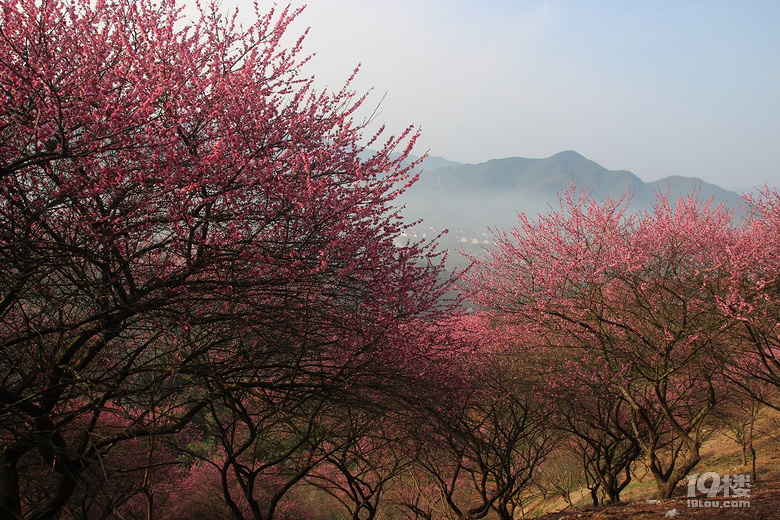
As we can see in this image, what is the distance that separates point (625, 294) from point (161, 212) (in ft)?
31.3

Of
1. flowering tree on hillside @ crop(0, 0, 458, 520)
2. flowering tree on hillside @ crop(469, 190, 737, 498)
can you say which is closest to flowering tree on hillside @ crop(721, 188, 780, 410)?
flowering tree on hillside @ crop(469, 190, 737, 498)

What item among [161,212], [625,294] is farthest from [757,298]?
[161,212]

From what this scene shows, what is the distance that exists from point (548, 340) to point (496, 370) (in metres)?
1.51

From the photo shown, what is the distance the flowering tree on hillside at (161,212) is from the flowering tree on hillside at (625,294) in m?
4.46

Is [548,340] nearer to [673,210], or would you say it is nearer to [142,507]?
[673,210]

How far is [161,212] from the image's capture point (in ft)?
15.4

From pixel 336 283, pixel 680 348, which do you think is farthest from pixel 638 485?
pixel 336 283

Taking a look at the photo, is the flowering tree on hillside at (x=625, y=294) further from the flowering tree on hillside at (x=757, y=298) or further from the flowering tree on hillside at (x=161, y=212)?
the flowering tree on hillside at (x=161, y=212)

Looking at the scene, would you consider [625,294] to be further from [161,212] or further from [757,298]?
[161,212]

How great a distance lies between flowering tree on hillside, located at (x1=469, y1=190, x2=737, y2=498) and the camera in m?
8.72

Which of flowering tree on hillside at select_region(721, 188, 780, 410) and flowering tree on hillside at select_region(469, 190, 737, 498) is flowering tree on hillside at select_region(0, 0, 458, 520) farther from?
flowering tree on hillside at select_region(721, 188, 780, 410)

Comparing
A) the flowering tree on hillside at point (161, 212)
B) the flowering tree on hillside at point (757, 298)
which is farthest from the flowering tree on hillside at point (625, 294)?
the flowering tree on hillside at point (161, 212)

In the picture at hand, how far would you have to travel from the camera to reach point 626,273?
956cm

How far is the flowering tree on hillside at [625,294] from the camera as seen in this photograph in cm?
872
